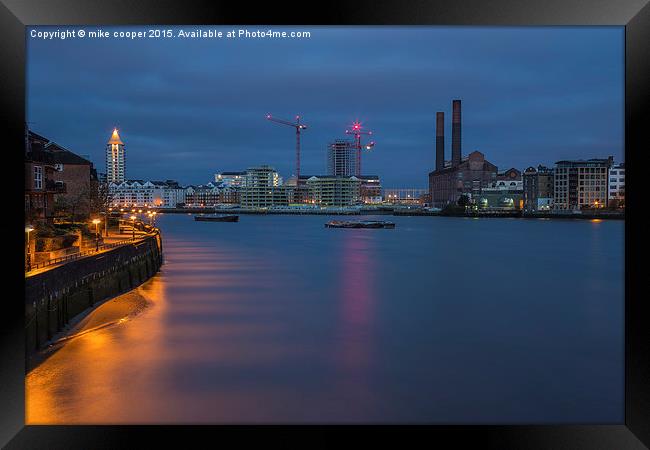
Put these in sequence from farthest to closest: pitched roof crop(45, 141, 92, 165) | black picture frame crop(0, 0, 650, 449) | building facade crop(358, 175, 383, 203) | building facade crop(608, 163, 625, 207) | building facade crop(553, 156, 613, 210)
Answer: building facade crop(358, 175, 383, 203) → building facade crop(553, 156, 613, 210) → building facade crop(608, 163, 625, 207) → pitched roof crop(45, 141, 92, 165) → black picture frame crop(0, 0, 650, 449)

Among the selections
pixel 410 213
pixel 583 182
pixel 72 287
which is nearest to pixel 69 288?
pixel 72 287

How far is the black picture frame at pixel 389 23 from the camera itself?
3611 mm

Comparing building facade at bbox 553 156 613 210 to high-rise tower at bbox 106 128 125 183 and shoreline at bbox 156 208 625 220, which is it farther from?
high-rise tower at bbox 106 128 125 183

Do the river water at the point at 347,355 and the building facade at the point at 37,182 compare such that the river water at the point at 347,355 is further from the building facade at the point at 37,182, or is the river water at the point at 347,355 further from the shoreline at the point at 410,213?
the shoreline at the point at 410,213

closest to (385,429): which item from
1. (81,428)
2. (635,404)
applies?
(635,404)

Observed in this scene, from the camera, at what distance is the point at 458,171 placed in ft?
315

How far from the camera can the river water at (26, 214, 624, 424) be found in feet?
22.0

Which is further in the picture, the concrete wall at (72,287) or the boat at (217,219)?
the boat at (217,219)

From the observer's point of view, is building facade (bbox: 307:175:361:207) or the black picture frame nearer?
the black picture frame

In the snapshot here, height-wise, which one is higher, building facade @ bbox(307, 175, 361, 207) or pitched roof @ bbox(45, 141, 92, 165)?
building facade @ bbox(307, 175, 361, 207)

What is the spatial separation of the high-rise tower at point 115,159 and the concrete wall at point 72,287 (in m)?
119

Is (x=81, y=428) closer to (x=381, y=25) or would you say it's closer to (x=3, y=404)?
(x=3, y=404)

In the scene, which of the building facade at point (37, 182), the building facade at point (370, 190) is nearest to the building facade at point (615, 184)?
the building facade at point (370, 190)

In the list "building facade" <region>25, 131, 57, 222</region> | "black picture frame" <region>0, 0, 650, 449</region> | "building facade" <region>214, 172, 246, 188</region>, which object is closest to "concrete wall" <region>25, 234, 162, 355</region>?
"building facade" <region>25, 131, 57, 222</region>
